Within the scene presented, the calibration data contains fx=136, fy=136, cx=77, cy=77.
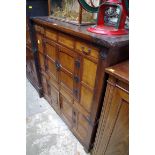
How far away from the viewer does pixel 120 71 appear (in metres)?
0.79

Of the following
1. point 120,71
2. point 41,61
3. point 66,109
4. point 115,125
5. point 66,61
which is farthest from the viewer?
point 41,61

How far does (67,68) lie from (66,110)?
0.60 metres

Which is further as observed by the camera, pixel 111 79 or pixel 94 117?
pixel 94 117

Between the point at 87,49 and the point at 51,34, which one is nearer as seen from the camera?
the point at 87,49

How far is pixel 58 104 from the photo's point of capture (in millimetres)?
1774

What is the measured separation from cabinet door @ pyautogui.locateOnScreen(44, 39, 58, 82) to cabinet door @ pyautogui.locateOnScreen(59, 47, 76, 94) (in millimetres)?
103

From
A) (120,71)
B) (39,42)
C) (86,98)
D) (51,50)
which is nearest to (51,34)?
(51,50)

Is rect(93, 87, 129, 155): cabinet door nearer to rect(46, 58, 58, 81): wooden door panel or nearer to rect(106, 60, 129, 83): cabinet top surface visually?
rect(106, 60, 129, 83): cabinet top surface

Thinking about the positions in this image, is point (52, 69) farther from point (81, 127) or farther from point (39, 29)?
point (81, 127)

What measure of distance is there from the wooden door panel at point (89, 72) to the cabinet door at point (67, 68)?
0.15m

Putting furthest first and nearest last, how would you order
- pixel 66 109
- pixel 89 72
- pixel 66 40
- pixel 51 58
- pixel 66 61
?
pixel 66 109 → pixel 51 58 → pixel 66 61 → pixel 66 40 → pixel 89 72
